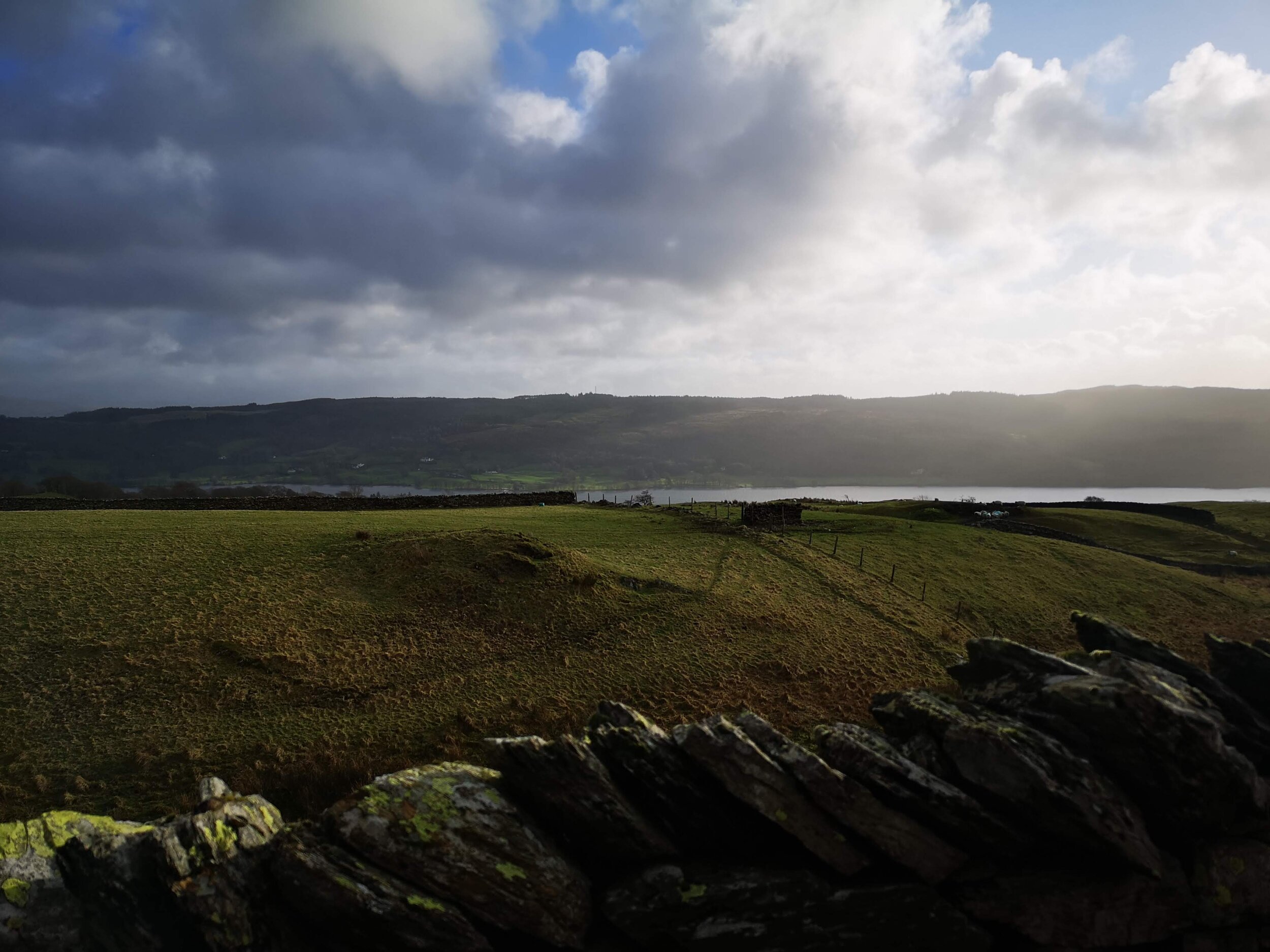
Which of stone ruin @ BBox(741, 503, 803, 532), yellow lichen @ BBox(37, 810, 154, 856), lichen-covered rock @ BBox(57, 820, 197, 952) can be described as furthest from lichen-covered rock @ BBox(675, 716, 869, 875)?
stone ruin @ BBox(741, 503, 803, 532)

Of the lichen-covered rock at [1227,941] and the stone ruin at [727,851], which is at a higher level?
the stone ruin at [727,851]

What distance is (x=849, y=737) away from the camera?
1362 cm

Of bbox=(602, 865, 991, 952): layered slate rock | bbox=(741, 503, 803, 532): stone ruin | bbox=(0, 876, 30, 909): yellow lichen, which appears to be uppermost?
bbox=(741, 503, 803, 532): stone ruin

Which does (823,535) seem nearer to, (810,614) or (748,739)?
(810,614)

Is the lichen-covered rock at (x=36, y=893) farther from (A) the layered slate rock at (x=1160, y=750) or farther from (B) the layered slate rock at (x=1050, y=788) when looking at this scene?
(A) the layered slate rock at (x=1160, y=750)

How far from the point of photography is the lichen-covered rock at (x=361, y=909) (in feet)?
33.2

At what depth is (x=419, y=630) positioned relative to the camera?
2533cm

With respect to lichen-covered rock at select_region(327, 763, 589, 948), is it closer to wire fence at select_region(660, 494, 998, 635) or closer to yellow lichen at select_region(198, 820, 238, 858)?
yellow lichen at select_region(198, 820, 238, 858)

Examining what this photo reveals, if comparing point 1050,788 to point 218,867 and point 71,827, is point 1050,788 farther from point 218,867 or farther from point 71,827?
point 71,827

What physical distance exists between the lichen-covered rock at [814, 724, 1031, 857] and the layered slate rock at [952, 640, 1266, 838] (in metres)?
2.72

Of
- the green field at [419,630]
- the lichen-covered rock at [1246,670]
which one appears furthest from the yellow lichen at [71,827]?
the lichen-covered rock at [1246,670]

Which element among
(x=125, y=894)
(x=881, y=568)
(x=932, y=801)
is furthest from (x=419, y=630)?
(x=881, y=568)

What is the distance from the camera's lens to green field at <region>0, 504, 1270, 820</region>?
17297mm

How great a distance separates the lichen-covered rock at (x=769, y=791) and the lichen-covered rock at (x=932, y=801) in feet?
4.29
